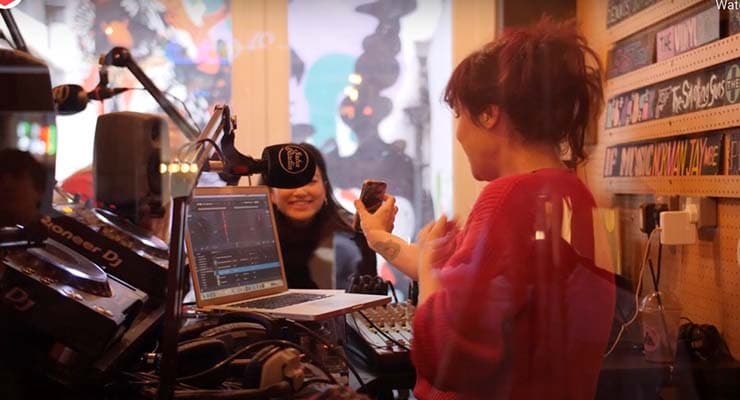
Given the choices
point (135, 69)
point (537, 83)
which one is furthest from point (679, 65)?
point (135, 69)

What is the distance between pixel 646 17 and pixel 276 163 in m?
0.95

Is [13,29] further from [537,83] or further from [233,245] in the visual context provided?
[537,83]

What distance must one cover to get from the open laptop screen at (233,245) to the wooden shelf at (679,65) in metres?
0.69

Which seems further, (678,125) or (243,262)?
(678,125)

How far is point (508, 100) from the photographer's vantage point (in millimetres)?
874

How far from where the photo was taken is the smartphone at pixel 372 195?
118cm

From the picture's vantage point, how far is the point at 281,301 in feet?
4.45

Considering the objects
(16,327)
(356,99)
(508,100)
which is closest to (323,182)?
(356,99)

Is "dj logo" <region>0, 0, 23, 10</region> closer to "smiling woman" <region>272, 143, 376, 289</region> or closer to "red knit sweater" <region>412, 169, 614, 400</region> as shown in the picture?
"smiling woman" <region>272, 143, 376, 289</region>

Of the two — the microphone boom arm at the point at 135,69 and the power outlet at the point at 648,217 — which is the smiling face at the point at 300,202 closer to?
the microphone boom arm at the point at 135,69

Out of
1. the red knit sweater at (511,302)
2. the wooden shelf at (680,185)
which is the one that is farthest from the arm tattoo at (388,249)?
the wooden shelf at (680,185)

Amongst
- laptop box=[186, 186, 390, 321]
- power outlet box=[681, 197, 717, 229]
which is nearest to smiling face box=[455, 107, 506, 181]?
laptop box=[186, 186, 390, 321]

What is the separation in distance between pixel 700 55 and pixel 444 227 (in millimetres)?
798

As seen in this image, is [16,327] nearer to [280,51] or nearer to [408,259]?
[408,259]
